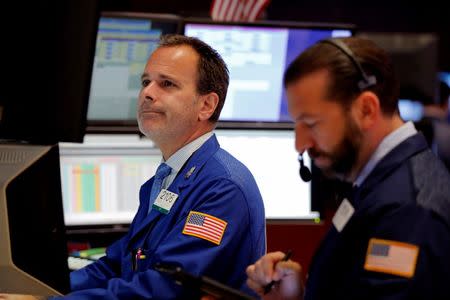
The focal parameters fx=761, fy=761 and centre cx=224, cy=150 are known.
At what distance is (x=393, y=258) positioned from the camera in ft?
4.51

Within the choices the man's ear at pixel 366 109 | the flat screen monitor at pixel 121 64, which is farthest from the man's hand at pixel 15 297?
the flat screen monitor at pixel 121 64

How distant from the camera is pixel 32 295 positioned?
186 cm

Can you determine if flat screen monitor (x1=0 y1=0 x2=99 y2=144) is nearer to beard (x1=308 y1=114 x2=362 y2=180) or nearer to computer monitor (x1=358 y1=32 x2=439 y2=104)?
beard (x1=308 y1=114 x2=362 y2=180)

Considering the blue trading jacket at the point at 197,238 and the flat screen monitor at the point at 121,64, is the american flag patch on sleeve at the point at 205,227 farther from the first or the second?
the flat screen monitor at the point at 121,64

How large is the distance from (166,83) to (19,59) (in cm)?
57

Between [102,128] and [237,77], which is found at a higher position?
[237,77]

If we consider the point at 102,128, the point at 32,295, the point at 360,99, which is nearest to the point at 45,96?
the point at 32,295

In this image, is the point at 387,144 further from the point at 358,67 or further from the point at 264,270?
the point at 264,270

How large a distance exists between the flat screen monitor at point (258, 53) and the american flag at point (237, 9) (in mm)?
597

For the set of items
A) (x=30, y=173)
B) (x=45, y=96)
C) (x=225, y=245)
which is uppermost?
(x=45, y=96)

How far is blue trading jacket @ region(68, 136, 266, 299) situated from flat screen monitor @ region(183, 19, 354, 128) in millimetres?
1199

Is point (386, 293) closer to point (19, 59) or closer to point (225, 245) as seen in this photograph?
point (225, 245)

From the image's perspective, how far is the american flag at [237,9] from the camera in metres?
4.06

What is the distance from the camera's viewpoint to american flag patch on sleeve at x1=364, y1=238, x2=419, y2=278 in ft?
4.48
